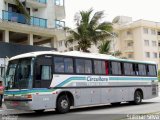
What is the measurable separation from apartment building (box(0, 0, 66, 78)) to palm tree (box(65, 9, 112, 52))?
4.41 metres

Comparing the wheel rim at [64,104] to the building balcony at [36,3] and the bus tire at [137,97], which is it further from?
the building balcony at [36,3]

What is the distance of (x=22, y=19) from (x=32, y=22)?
1.04m

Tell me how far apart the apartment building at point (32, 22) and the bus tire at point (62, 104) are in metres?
11.2

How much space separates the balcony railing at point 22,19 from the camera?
28.4m

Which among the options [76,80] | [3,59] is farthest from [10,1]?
[76,80]

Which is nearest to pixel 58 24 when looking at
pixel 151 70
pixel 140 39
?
pixel 151 70

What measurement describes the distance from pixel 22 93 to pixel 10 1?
16.1 metres

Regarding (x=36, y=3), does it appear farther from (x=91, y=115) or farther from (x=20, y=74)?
(x=91, y=115)

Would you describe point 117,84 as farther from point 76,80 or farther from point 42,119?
point 42,119

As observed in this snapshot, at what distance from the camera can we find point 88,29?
40.1 meters

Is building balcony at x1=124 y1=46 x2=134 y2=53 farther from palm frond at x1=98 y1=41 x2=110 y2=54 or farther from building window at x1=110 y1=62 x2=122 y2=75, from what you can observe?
building window at x1=110 y1=62 x2=122 y2=75

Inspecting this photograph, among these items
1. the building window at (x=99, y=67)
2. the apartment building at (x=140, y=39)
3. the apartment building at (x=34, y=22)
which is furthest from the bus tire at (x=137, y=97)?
the apartment building at (x=140, y=39)

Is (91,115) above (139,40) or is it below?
below

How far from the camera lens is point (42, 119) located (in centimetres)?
1477
